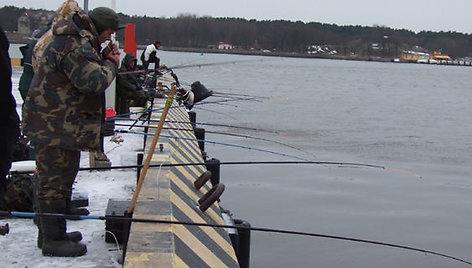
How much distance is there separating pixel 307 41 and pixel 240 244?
289 feet

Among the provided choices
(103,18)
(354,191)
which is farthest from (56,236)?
(354,191)

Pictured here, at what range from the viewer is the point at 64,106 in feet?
13.2

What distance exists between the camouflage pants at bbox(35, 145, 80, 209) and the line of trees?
860 millimetres

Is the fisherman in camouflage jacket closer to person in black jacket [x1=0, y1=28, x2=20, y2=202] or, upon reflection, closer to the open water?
person in black jacket [x1=0, y1=28, x2=20, y2=202]

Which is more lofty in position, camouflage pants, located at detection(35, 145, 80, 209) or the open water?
camouflage pants, located at detection(35, 145, 80, 209)

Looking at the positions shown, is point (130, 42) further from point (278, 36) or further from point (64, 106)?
point (278, 36)

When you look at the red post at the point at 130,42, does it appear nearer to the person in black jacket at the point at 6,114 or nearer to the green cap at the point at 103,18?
the green cap at the point at 103,18

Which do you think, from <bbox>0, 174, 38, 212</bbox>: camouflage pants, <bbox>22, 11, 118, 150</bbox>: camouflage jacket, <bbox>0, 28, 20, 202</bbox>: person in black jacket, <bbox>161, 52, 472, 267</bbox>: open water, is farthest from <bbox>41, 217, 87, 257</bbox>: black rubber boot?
<bbox>161, 52, 472, 267</bbox>: open water

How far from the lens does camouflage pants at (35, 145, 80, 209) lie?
13.3 feet

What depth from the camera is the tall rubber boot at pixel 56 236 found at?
13.4 ft

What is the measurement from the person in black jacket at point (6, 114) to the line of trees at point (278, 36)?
81 centimetres

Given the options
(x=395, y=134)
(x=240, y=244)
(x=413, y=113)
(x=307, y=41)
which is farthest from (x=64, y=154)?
(x=307, y=41)

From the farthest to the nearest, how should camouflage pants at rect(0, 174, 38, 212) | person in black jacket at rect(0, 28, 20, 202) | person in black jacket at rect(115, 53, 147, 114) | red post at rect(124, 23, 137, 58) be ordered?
1. red post at rect(124, 23, 137, 58)
2. person in black jacket at rect(115, 53, 147, 114)
3. camouflage pants at rect(0, 174, 38, 212)
4. person in black jacket at rect(0, 28, 20, 202)

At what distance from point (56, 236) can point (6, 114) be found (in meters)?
1.48
